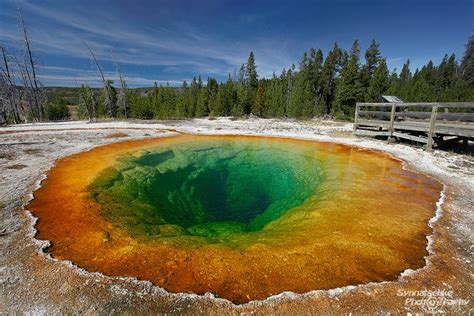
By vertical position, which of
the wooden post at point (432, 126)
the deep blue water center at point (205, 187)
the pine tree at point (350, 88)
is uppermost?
the pine tree at point (350, 88)

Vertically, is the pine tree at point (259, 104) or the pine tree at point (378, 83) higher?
the pine tree at point (378, 83)

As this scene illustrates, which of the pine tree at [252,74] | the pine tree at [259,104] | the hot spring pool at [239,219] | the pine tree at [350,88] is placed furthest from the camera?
the pine tree at [252,74]

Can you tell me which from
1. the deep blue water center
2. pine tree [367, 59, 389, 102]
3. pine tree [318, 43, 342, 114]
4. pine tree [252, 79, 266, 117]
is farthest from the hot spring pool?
pine tree [318, 43, 342, 114]

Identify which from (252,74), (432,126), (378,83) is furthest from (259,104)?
(432,126)

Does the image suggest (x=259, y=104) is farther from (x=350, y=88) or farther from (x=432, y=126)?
(x=432, y=126)

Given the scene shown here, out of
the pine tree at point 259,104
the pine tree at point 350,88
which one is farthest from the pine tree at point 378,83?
the pine tree at point 259,104

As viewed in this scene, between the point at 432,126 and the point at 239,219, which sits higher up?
the point at 432,126

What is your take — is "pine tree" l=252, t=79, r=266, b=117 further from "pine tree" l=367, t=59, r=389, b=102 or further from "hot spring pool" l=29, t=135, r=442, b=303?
"hot spring pool" l=29, t=135, r=442, b=303

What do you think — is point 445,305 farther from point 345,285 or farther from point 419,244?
point 419,244

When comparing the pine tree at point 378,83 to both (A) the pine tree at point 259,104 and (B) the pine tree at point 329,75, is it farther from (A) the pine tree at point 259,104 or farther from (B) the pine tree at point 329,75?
(A) the pine tree at point 259,104
